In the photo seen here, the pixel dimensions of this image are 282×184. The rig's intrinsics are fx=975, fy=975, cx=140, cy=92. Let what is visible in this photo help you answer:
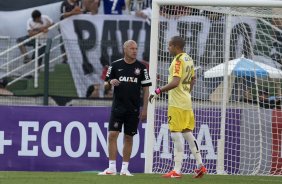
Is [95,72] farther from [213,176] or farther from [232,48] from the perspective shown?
[213,176]

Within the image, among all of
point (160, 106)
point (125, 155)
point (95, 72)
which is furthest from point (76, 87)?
point (125, 155)

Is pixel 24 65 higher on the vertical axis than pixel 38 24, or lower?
lower

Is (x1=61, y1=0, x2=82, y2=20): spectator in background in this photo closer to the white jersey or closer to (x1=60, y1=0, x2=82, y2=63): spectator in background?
(x1=60, y1=0, x2=82, y2=63): spectator in background

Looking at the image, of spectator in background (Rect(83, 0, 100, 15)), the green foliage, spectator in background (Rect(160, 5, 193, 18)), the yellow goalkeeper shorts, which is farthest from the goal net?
spectator in background (Rect(83, 0, 100, 15))

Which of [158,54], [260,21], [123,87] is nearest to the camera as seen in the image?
[123,87]

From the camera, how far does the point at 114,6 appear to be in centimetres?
2400

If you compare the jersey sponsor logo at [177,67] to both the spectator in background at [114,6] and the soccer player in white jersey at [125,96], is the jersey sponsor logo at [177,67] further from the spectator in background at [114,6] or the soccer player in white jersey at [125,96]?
the spectator in background at [114,6]

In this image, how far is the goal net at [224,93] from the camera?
17.7m

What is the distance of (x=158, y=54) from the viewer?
17469mm

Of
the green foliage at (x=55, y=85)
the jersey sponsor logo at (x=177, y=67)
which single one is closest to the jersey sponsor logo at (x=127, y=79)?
the jersey sponsor logo at (x=177, y=67)

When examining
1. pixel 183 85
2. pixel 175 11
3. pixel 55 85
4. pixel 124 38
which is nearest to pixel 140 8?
pixel 124 38

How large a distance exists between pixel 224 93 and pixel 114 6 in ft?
23.0

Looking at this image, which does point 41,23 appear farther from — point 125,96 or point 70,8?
point 125,96

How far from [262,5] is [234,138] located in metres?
3.02
